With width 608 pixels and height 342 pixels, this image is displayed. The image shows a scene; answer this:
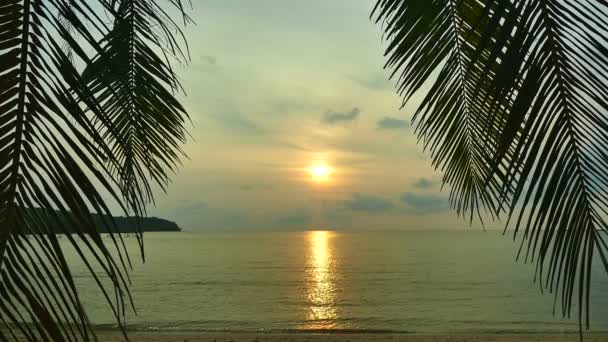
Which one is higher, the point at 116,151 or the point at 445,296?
the point at 116,151

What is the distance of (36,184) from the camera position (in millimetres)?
952

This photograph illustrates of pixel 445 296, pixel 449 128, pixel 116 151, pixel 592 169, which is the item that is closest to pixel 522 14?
pixel 592 169

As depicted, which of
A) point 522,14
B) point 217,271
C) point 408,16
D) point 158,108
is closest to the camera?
point 522,14

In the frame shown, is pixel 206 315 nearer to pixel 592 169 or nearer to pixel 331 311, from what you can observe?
pixel 331 311

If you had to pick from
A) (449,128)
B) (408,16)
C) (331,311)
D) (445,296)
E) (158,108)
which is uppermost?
(408,16)

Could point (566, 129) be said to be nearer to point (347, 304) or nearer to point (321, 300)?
point (347, 304)

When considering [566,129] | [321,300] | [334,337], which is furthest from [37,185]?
[321,300]

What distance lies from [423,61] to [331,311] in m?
21.5

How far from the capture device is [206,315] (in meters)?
21.7

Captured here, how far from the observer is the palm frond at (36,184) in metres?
0.89

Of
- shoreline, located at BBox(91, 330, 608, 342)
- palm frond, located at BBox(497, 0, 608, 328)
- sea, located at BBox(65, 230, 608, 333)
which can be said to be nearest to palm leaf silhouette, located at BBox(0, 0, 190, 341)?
palm frond, located at BBox(497, 0, 608, 328)

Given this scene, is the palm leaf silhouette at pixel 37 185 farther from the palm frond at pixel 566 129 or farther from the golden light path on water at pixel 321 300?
the golden light path on water at pixel 321 300

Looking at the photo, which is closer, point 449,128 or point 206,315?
point 449,128

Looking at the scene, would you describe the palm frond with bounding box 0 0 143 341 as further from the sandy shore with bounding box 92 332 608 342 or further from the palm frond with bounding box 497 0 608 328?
the sandy shore with bounding box 92 332 608 342
